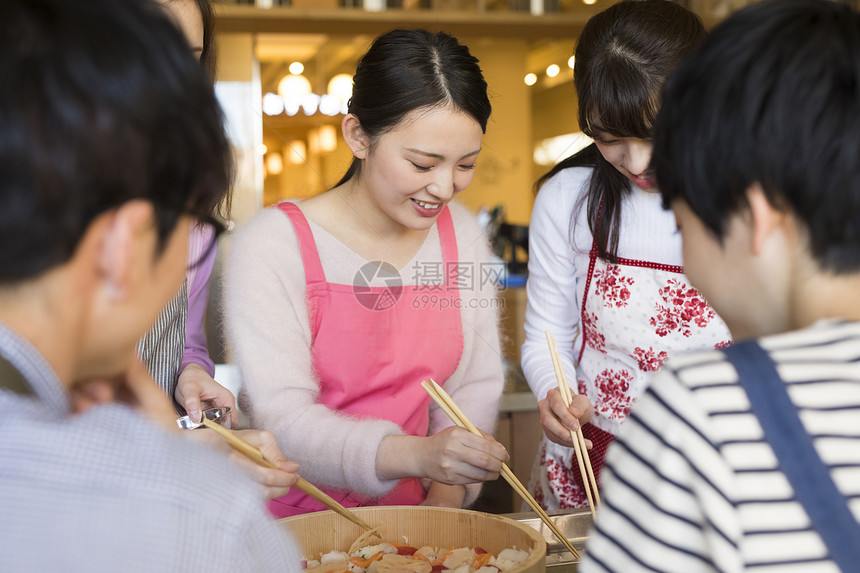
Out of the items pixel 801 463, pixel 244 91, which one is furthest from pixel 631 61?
pixel 244 91

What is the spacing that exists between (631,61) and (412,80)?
1.20ft

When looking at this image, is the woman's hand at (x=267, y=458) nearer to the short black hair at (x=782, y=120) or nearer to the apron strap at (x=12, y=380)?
the apron strap at (x=12, y=380)

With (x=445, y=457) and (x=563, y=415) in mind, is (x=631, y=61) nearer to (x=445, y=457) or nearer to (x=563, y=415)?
(x=563, y=415)

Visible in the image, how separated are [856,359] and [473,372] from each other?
3.34ft

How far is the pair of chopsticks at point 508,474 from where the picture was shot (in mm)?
1106

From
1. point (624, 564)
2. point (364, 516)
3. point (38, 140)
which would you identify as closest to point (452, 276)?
point (364, 516)

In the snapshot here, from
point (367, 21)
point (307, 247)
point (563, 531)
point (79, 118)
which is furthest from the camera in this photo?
point (367, 21)

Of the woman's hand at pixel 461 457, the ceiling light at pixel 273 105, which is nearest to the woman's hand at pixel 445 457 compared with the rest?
the woman's hand at pixel 461 457

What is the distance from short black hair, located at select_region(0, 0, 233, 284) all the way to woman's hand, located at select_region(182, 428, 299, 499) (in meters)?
0.49

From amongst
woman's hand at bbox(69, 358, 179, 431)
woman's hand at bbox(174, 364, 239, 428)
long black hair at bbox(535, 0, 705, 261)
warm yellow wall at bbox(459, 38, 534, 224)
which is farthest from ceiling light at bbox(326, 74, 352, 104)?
woman's hand at bbox(69, 358, 179, 431)

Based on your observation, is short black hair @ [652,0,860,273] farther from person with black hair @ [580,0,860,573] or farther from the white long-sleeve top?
the white long-sleeve top

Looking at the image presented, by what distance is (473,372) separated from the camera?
1.58 metres

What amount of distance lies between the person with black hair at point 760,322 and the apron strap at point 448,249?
911 millimetres

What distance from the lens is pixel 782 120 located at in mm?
604
